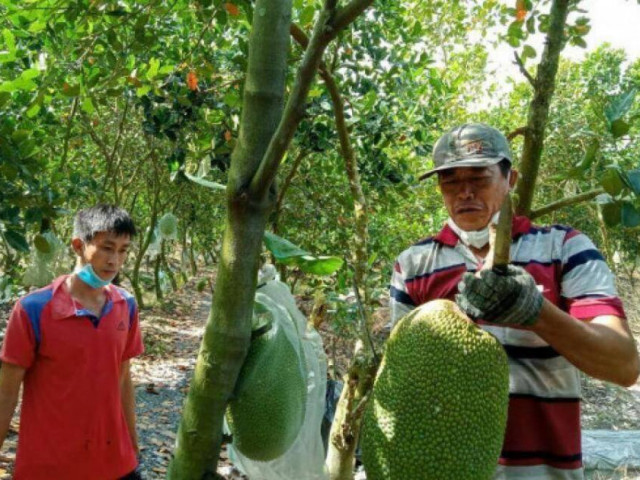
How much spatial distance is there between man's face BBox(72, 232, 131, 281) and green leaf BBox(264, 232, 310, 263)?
905mm

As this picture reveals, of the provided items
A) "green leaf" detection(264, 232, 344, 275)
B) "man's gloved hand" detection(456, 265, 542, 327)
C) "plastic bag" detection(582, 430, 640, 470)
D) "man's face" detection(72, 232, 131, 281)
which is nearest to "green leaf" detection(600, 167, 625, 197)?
"man's gloved hand" detection(456, 265, 542, 327)

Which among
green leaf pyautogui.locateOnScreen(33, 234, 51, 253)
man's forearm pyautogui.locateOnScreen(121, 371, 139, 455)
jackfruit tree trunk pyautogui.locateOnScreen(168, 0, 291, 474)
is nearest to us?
jackfruit tree trunk pyautogui.locateOnScreen(168, 0, 291, 474)

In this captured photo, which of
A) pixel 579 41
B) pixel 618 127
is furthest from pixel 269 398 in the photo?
pixel 579 41

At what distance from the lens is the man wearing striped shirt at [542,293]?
1.15 m

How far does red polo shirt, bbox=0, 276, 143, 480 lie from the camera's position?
69.1 inches

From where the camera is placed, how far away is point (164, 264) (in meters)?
10.5

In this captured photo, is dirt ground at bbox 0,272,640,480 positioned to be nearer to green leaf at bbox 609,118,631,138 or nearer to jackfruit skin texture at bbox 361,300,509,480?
jackfruit skin texture at bbox 361,300,509,480

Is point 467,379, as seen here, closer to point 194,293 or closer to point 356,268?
point 356,268

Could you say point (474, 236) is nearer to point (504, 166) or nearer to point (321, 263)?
point (504, 166)

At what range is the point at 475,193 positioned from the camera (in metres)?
1.36

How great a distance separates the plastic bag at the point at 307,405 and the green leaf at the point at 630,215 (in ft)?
2.58

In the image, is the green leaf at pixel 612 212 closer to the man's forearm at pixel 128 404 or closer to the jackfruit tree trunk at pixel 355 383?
the jackfruit tree trunk at pixel 355 383

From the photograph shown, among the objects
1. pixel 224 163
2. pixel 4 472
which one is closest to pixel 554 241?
pixel 224 163

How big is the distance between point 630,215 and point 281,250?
0.60 meters
